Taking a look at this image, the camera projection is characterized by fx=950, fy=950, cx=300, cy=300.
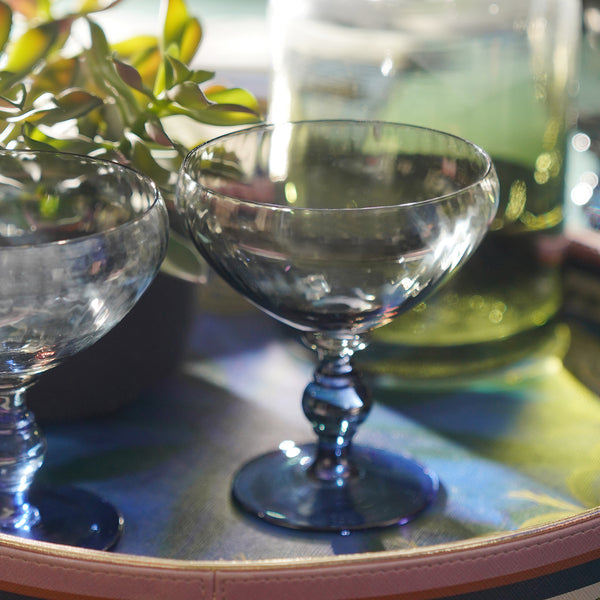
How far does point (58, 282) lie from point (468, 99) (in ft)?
0.76

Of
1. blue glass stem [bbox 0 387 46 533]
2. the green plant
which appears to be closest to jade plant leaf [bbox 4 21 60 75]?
→ the green plant

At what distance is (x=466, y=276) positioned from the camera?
1.50ft

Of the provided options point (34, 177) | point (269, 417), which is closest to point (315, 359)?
point (269, 417)

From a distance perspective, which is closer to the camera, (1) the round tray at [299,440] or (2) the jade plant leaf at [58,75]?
(1) the round tray at [299,440]

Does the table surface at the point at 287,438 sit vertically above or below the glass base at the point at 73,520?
above

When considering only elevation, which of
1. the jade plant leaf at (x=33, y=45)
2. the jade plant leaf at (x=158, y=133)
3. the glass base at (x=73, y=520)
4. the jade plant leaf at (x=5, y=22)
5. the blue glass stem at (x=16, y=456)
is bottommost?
the glass base at (x=73, y=520)

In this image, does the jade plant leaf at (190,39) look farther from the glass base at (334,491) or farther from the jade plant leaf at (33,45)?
the glass base at (334,491)

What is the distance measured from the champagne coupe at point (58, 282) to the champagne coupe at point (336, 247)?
1.3 inches

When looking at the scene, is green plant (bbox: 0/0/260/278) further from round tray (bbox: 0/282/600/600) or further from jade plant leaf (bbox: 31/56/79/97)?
round tray (bbox: 0/282/600/600)

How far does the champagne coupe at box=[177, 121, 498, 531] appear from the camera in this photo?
0.32 m

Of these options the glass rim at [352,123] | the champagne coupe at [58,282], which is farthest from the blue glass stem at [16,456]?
the glass rim at [352,123]

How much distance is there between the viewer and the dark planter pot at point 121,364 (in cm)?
39

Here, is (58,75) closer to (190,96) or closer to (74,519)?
(190,96)

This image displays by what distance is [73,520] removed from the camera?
345 millimetres
